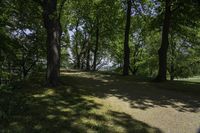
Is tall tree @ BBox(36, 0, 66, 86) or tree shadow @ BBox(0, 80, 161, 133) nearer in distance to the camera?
tree shadow @ BBox(0, 80, 161, 133)

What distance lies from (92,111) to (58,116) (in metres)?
1.10

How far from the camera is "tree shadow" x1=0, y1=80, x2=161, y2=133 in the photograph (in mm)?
6066

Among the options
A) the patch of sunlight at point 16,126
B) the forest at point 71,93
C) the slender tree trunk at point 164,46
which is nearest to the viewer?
the patch of sunlight at point 16,126

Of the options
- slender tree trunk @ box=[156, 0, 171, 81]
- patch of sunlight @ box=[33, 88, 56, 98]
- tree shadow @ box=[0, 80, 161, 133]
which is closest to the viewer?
tree shadow @ box=[0, 80, 161, 133]

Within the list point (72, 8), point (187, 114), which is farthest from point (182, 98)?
point (72, 8)

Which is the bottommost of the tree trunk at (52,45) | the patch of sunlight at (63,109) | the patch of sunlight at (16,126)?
the patch of sunlight at (16,126)

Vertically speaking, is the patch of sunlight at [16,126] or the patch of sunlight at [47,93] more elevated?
the patch of sunlight at [47,93]

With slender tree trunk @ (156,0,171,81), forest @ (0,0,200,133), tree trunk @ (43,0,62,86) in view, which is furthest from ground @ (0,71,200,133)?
slender tree trunk @ (156,0,171,81)

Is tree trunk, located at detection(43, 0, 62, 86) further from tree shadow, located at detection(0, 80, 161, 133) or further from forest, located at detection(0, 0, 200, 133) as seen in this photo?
tree shadow, located at detection(0, 80, 161, 133)

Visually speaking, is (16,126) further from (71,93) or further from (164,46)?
(164,46)

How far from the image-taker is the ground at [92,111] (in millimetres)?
6223

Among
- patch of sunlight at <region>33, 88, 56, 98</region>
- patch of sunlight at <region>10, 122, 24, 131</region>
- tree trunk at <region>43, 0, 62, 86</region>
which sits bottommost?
patch of sunlight at <region>10, 122, 24, 131</region>

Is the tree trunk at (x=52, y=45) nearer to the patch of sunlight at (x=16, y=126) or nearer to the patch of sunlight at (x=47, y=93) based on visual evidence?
the patch of sunlight at (x=47, y=93)

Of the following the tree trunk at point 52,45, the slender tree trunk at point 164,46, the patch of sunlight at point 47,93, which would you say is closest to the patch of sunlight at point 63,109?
the patch of sunlight at point 47,93
